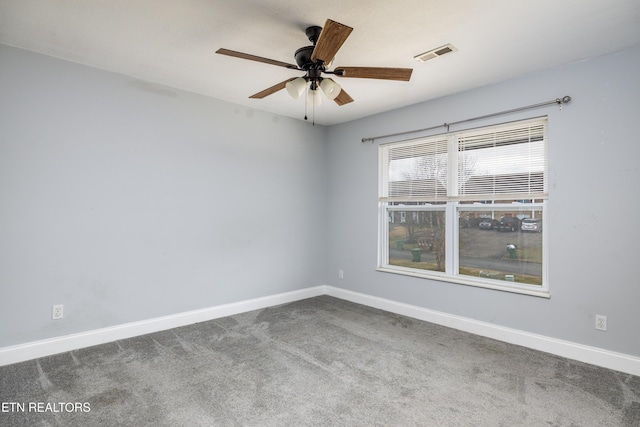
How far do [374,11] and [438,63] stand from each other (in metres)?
1.02

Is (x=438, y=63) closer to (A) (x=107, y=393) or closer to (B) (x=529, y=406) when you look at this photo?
(B) (x=529, y=406)

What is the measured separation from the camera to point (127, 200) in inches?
127

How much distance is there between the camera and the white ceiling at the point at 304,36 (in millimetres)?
2109

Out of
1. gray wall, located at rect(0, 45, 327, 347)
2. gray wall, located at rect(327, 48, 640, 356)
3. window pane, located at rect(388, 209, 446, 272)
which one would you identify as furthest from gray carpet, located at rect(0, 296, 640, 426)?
window pane, located at rect(388, 209, 446, 272)

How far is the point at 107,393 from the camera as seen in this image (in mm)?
2223

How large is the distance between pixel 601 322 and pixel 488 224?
124cm

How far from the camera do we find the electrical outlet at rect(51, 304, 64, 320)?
284cm

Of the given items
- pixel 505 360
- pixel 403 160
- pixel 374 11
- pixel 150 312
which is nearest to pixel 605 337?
pixel 505 360

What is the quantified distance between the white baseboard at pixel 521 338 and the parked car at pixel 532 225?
1002 mm

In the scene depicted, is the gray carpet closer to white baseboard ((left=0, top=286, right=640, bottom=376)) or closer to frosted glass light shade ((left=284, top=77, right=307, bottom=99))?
white baseboard ((left=0, top=286, right=640, bottom=376))

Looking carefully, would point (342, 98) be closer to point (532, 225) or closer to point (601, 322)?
point (532, 225)

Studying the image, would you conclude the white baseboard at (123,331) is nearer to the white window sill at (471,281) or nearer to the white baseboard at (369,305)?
the white baseboard at (369,305)

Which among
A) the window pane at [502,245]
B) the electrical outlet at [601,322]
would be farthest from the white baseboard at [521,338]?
the window pane at [502,245]

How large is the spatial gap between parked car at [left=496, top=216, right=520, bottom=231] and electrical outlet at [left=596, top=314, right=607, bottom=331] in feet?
3.22
